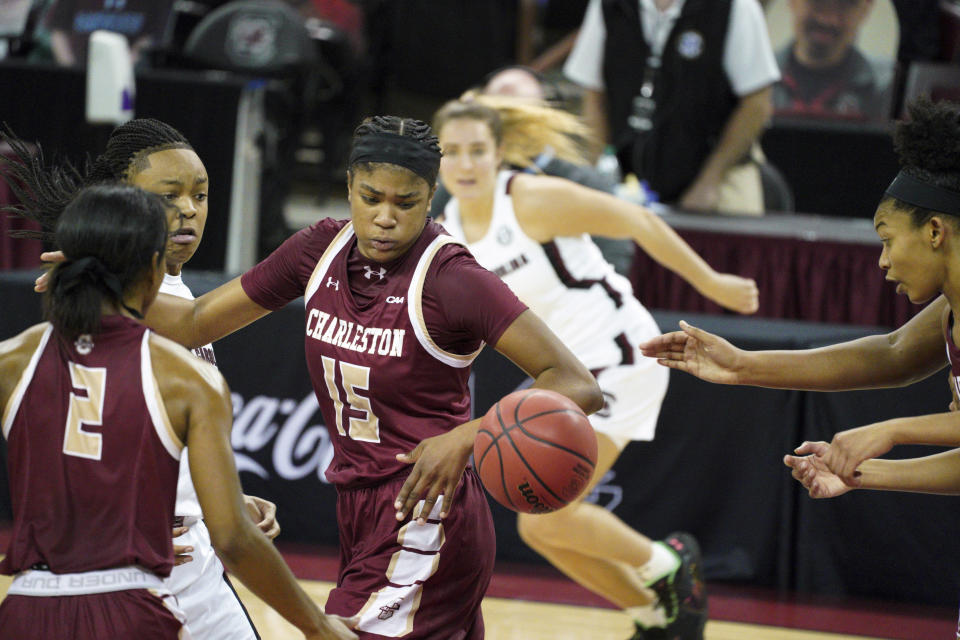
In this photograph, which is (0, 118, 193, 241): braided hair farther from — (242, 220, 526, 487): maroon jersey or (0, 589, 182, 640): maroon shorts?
Answer: (0, 589, 182, 640): maroon shorts

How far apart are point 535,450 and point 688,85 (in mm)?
5028

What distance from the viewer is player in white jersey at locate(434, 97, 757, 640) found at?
4789 mm

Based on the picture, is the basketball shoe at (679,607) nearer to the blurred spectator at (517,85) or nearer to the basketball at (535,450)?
the basketball at (535,450)

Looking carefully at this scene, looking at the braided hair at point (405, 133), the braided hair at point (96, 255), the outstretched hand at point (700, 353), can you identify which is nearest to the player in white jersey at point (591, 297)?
the outstretched hand at point (700, 353)

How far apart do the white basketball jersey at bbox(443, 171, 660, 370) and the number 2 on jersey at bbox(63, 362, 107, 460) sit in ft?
8.66

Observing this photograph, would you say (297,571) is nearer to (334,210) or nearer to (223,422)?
(223,422)

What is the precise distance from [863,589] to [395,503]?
3.54 m

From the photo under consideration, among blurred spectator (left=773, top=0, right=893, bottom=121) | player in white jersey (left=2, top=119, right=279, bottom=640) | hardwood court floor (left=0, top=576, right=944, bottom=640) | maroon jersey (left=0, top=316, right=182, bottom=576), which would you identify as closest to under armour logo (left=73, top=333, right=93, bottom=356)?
maroon jersey (left=0, top=316, right=182, bottom=576)

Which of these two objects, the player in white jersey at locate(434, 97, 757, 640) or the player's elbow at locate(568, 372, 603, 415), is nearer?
the player's elbow at locate(568, 372, 603, 415)

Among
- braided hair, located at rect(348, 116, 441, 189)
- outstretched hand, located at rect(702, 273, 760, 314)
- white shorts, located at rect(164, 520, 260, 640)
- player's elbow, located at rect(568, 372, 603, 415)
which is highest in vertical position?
braided hair, located at rect(348, 116, 441, 189)

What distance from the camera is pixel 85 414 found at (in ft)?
7.73

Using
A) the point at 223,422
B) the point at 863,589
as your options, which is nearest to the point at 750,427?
the point at 863,589

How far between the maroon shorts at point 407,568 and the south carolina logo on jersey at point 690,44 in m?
4.85

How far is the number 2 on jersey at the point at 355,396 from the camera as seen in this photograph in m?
3.03
